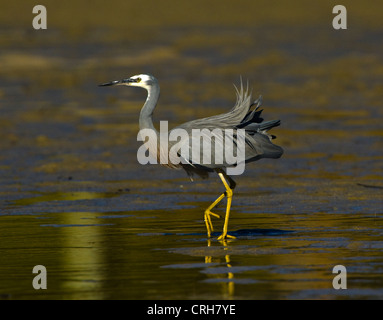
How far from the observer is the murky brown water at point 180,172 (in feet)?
25.9

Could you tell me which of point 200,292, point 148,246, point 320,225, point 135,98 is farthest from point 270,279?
point 135,98

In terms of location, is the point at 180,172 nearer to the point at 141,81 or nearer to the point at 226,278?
the point at 141,81

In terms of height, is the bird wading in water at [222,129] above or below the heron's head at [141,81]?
below

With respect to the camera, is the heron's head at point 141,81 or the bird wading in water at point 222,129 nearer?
the bird wading in water at point 222,129

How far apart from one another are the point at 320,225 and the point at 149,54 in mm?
19886

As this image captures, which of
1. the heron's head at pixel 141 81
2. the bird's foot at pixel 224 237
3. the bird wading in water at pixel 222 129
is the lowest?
the bird's foot at pixel 224 237

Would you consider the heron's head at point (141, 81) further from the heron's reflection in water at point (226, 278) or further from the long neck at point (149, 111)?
the heron's reflection in water at point (226, 278)

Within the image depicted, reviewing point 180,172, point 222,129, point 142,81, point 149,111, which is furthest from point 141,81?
point 180,172

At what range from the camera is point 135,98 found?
2317cm

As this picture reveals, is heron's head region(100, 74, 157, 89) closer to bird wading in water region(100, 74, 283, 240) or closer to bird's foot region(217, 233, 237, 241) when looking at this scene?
bird wading in water region(100, 74, 283, 240)

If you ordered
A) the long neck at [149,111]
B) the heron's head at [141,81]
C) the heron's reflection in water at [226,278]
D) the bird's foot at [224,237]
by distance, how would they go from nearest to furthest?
the heron's reflection in water at [226,278] → the bird's foot at [224,237] → the long neck at [149,111] → the heron's head at [141,81]

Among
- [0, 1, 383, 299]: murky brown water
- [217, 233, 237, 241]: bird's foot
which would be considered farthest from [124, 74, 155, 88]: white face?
[217, 233, 237, 241]: bird's foot

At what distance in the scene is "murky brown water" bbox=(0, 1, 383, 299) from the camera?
7.90m

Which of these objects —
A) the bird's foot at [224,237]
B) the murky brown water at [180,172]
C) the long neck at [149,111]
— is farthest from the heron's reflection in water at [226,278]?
the long neck at [149,111]
